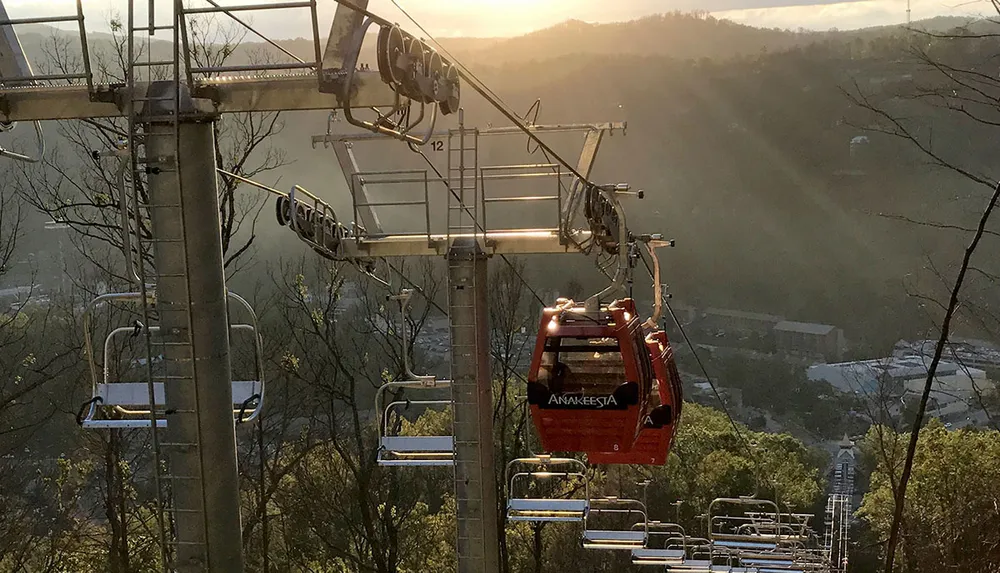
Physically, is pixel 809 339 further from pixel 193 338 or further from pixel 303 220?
pixel 193 338

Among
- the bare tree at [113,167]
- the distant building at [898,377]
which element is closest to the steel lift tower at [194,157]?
the bare tree at [113,167]

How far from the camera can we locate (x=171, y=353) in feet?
Answer: 9.02

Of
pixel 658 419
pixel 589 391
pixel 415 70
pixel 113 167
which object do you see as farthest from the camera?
pixel 113 167

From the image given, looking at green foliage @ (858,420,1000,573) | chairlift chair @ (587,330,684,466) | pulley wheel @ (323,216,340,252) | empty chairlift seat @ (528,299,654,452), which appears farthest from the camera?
green foliage @ (858,420,1000,573)

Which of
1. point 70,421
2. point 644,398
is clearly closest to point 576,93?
point 70,421

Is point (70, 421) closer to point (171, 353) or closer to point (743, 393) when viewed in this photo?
point (171, 353)

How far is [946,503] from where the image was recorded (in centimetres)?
1116

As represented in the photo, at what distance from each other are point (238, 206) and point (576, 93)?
9260 millimetres

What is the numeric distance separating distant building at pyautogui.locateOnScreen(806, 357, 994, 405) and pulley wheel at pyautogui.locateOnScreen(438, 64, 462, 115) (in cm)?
723

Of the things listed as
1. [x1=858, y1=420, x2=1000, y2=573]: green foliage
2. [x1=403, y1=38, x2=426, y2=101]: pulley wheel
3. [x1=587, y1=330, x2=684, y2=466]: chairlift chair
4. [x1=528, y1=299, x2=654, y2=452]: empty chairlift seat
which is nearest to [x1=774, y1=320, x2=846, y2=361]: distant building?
[x1=858, y1=420, x2=1000, y2=573]: green foliage

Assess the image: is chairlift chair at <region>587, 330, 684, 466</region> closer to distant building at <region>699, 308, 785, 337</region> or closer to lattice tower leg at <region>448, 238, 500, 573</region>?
lattice tower leg at <region>448, 238, 500, 573</region>

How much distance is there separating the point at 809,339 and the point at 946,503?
331 inches

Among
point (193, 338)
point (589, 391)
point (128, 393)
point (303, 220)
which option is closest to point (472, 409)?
point (589, 391)

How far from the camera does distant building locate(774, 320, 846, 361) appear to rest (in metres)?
18.7
